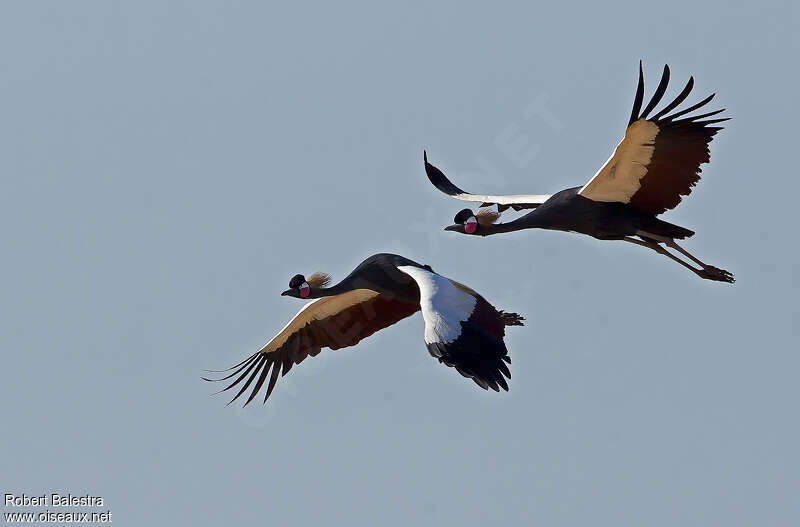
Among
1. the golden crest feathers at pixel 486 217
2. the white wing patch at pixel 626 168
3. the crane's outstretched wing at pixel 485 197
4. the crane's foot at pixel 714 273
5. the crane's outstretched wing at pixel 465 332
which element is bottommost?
the crane's outstretched wing at pixel 465 332

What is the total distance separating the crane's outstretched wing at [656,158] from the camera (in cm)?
2952

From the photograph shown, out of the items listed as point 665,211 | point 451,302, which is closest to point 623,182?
point 665,211

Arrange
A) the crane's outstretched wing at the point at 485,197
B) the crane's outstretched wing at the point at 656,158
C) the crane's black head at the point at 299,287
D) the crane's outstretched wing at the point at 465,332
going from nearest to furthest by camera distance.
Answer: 1. the crane's outstretched wing at the point at 465,332
2. the crane's outstretched wing at the point at 656,158
3. the crane's black head at the point at 299,287
4. the crane's outstretched wing at the point at 485,197

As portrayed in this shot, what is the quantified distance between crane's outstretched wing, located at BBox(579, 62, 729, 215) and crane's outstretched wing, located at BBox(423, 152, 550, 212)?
8.32ft

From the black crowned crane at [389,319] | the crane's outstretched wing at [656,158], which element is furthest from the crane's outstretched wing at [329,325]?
the crane's outstretched wing at [656,158]

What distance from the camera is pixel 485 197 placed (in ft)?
111

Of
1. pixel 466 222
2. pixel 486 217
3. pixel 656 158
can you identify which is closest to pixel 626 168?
pixel 656 158

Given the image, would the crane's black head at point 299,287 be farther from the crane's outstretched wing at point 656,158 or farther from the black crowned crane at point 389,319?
the crane's outstretched wing at point 656,158

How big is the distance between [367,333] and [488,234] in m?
2.47

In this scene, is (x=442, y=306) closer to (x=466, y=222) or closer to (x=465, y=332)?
(x=465, y=332)

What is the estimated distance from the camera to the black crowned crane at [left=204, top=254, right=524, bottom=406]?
2795cm

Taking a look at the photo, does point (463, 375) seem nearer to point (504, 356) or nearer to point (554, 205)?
point (504, 356)

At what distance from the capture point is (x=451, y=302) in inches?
1123

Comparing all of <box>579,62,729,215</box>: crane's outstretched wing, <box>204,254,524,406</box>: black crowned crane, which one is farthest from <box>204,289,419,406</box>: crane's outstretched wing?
<box>579,62,729,215</box>: crane's outstretched wing
